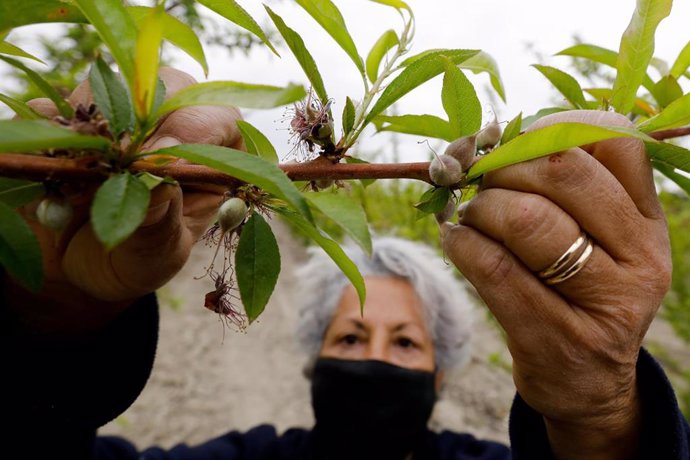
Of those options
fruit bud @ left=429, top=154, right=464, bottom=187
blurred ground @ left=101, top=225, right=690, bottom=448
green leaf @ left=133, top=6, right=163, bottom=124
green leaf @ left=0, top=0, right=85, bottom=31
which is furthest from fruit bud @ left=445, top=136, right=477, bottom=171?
blurred ground @ left=101, top=225, right=690, bottom=448

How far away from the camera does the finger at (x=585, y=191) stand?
62 cm

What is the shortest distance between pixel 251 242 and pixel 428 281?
2.40 m

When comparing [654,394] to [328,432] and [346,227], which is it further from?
[328,432]

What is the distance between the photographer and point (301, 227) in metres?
0.62

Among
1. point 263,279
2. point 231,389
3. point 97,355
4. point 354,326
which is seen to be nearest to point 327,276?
point 354,326

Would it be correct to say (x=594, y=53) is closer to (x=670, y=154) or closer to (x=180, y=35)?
(x=670, y=154)

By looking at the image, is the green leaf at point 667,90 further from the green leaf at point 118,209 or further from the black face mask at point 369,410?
the black face mask at point 369,410

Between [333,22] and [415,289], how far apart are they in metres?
2.19

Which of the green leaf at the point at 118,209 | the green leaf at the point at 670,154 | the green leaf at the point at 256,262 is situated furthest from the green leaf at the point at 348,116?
the green leaf at the point at 670,154

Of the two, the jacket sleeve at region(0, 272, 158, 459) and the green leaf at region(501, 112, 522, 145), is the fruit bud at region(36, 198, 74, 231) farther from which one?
the jacket sleeve at region(0, 272, 158, 459)

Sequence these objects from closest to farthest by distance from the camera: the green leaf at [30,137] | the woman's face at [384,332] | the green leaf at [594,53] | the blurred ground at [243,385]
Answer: the green leaf at [30,137]
the green leaf at [594,53]
the woman's face at [384,332]
the blurred ground at [243,385]

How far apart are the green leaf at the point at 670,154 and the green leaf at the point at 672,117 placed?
0.03 metres

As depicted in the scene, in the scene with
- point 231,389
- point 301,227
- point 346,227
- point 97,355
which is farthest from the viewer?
point 231,389

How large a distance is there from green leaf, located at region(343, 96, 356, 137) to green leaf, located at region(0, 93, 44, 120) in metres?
0.33
